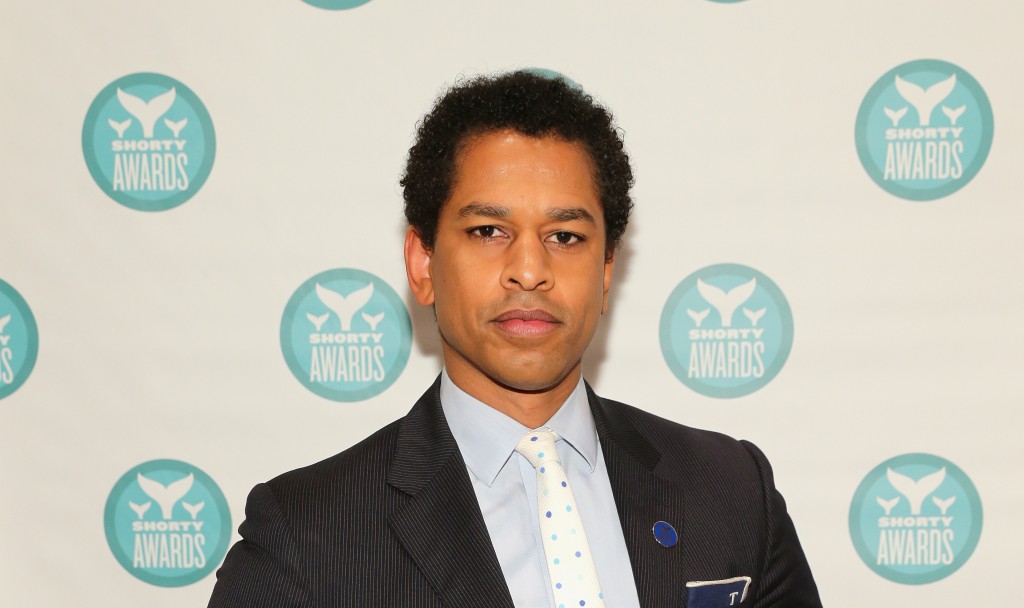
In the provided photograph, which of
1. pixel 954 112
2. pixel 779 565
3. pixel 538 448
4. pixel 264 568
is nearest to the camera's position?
pixel 264 568

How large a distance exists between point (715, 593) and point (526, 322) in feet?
1.96

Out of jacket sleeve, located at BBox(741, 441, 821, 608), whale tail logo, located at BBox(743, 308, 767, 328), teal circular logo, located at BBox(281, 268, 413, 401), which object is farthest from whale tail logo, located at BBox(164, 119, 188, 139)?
jacket sleeve, located at BBox(741, 441, 821, 608)

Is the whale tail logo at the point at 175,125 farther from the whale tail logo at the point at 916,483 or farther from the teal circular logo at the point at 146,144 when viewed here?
the whale tail logo at the point at 916,483

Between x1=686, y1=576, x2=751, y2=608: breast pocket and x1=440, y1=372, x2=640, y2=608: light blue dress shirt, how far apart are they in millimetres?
112

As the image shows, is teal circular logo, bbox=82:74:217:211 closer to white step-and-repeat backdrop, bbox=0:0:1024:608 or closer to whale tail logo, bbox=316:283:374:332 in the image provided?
white step-and-repeat backdrop, bbox=0:0:1024:608

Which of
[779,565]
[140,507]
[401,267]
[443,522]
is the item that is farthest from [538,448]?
[140,507]

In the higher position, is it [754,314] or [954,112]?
[954,112]

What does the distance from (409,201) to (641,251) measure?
77cm

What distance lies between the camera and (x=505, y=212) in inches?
65.1

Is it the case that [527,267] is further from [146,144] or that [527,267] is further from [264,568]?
[146,144]

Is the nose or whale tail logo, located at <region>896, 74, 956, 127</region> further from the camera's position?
whale tail logo, located at <region>896, 74, 956, 127</region>

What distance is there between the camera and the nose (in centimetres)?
162

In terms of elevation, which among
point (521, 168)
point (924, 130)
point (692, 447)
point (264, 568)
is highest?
point (924, 130)

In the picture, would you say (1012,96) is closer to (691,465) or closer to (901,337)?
(901,337)
